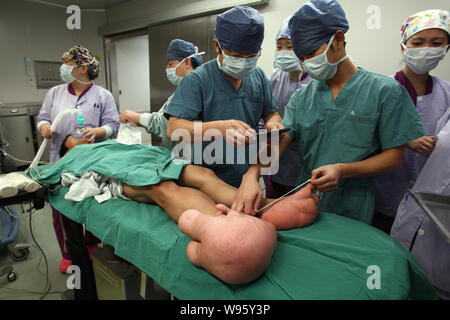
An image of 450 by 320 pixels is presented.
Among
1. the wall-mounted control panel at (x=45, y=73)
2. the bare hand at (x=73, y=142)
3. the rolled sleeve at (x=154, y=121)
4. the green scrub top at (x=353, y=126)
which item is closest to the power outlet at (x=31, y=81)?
the wall-mounted control panel at (x=45, y=73)

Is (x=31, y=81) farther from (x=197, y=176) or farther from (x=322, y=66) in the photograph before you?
(x=322, y=66)

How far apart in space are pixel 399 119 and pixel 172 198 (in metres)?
1.07

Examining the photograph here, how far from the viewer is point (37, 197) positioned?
1.40 metres

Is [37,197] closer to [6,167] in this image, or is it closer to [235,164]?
[6,167]

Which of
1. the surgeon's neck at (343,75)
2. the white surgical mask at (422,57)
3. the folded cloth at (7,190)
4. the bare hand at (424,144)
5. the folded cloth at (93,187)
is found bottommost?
the folded cloth at (93,187)

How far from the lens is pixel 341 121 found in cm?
126

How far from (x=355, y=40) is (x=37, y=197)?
2719mm

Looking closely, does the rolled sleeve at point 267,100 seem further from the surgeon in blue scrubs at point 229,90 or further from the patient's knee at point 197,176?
the patient's knee at point 197,176

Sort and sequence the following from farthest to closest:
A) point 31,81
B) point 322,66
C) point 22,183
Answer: point 31,81, point 22,183, point 322,66

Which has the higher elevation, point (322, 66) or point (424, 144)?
point (322, 66)

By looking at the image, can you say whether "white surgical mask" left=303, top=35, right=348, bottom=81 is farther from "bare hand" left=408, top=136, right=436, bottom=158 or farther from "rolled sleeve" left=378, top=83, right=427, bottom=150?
"bare hand" left=408, top=136, right=436, bottom=158

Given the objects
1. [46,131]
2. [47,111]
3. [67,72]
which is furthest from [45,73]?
[46,131]

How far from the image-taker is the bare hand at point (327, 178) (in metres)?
1.10

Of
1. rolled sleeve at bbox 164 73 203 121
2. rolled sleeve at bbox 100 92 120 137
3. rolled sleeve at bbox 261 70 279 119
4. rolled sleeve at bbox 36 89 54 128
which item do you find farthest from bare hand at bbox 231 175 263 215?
rolled sleeve at bbox 36 89 54 128
